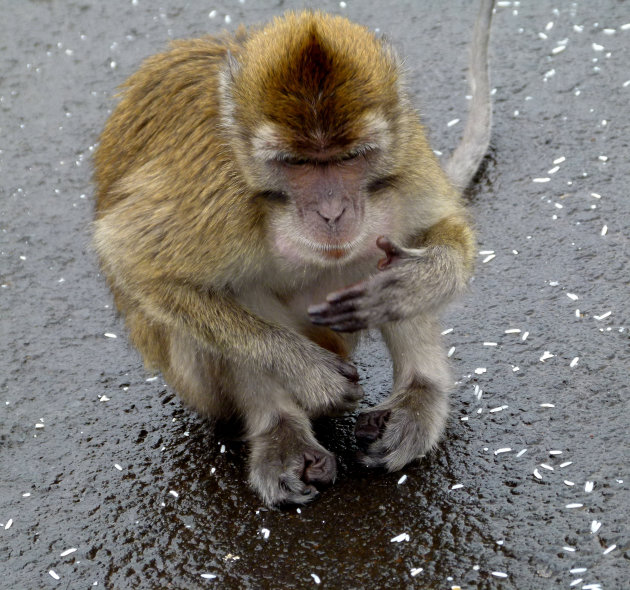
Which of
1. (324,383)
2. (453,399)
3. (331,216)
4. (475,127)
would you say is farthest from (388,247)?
(475,127)

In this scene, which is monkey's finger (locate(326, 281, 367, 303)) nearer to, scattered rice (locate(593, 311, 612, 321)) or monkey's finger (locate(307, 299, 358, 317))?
monkey's finger (locate(307, 299, 358, 317))

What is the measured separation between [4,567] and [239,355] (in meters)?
1.26

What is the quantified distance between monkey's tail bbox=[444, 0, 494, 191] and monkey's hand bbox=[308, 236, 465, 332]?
178 centimetres

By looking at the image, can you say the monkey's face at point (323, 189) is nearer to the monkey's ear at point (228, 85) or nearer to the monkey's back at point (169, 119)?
the monkey's ear at point (228, 85)

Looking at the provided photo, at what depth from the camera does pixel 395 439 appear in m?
4.37

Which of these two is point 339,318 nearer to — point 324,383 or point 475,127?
point 324,383

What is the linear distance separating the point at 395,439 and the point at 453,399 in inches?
20.0

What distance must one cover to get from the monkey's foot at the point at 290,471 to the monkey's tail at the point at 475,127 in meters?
2.24

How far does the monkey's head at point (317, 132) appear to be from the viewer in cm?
370

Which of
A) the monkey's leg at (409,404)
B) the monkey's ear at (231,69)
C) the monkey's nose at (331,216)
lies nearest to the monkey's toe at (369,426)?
the monkey's leg at (409,404)

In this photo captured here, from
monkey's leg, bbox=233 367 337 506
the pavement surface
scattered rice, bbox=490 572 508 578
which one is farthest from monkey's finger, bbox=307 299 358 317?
scattered rice, bbox=490 572 508 578

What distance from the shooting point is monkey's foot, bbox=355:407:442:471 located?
435 centimetres

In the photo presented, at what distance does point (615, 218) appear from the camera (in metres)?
5.73

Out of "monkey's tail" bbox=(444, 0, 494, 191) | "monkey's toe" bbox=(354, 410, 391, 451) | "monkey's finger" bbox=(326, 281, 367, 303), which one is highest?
"monkey's finger" bbox=(326, 281, 367, 303)
